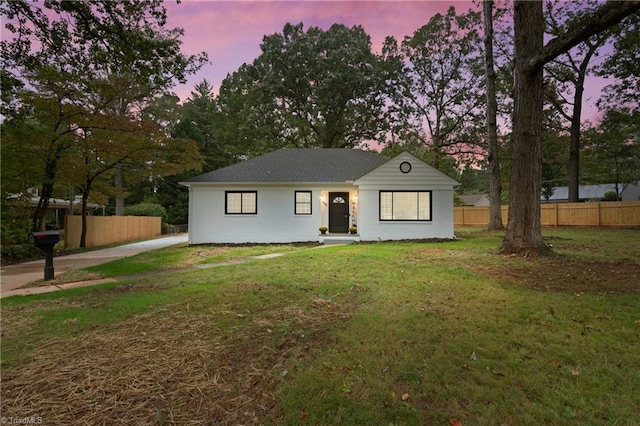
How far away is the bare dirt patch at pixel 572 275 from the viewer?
17.1 ft

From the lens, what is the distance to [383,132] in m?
26.2

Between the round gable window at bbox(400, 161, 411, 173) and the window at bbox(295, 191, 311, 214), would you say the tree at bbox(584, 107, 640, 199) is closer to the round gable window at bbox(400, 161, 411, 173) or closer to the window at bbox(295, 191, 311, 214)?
the round gable window at bbox(400, 161, 411, 173)

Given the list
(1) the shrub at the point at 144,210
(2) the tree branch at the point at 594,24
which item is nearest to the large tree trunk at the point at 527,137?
(2) the tree branch at the point at 594,24

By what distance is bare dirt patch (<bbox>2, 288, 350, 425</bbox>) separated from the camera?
2236mm

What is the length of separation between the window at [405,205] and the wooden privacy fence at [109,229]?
15043mm

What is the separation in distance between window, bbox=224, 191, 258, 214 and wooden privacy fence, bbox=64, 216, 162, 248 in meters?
7.92

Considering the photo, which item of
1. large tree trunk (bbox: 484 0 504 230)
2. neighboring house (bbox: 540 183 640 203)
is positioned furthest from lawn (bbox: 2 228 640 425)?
neighboring house (bbox: 540 183 640 203)

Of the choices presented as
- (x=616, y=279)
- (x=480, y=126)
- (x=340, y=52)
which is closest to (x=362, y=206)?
(x=616, y=279)

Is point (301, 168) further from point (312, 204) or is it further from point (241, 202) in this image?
point (241, 202)

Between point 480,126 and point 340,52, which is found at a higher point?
point 340,52

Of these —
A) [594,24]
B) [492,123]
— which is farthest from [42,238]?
[492,123]

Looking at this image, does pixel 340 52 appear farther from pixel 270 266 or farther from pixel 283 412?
pixel 283 412

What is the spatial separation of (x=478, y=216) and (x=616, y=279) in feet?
68.1

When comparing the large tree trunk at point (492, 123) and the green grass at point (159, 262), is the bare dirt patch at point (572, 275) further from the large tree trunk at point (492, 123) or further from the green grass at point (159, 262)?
the large tree trunk at point (492, 123)
